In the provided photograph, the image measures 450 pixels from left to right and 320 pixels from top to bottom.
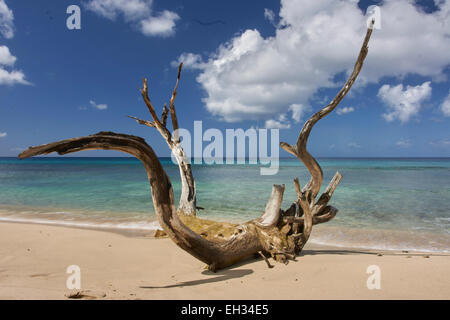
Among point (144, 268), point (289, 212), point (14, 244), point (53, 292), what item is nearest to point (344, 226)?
point (289, 212)

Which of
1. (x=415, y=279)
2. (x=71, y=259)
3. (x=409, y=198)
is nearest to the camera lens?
(x=415, y=279)

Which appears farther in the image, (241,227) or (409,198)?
(409,198)

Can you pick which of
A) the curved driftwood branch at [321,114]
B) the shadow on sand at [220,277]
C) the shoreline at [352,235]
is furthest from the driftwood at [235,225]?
the shoreline at [352,235]

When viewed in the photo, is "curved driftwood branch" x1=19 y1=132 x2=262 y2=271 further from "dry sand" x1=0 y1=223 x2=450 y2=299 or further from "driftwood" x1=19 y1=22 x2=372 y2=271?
"dry sand" x1=0 y1=223 x2=450 y2=299

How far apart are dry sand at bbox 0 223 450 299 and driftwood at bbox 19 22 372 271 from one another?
283mm

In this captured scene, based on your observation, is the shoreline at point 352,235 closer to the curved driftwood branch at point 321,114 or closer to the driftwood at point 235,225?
the driftwood at point 235,225

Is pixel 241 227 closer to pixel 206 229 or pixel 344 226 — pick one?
pixel 206 229

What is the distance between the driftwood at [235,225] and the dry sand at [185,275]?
0.28 meters

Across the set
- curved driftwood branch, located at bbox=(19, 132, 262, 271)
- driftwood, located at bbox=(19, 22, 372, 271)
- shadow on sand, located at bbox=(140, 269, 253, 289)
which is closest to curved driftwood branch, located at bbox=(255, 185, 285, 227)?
driftwood, located at bbox=(19, 22, 372, 271)

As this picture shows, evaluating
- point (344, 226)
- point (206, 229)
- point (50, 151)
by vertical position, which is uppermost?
point (50, 151)

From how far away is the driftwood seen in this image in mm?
3064
